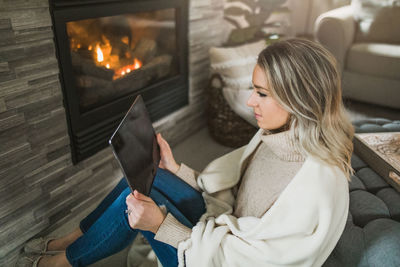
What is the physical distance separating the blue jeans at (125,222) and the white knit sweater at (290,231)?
13 centimetres

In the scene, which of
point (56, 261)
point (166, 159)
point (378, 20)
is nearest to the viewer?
point (56, 261)

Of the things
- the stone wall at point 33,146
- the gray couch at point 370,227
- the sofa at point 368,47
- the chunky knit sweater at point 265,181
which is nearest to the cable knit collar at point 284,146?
the chunky knit sweater at point 265,181

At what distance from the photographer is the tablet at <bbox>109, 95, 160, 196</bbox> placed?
85 centimetres

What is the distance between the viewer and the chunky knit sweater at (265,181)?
3.02ft

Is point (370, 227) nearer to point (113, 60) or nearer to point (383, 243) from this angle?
point (383, 243)

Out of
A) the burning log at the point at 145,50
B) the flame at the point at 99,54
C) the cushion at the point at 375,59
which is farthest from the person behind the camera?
the cushion at the point at 375,59

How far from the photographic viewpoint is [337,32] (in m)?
2.66

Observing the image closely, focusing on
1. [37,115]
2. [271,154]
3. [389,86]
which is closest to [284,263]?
[271,154]

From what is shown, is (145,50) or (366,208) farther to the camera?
(145,50)

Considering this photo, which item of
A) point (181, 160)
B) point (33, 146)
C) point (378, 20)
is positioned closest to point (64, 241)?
point (33, 146)

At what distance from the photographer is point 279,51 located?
0.89m

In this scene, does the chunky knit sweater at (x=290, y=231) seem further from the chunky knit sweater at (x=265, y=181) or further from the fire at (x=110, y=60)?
the fire at (x=110, y=60)

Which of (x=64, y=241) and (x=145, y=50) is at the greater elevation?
(x=145, y=50)

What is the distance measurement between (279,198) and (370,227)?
29 centimetres
